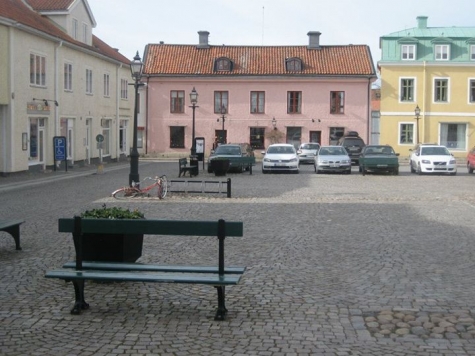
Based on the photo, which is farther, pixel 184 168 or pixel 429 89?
pixel 429 89

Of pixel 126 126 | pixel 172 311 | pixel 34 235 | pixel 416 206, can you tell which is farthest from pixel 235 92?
pixel 172 311

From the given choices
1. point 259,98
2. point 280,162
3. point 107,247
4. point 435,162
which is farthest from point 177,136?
point 107,247

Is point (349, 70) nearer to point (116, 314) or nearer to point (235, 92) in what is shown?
point (235, 92)

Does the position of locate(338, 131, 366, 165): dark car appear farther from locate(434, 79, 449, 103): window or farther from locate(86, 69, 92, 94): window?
locate(86, 69, 92, 94): window

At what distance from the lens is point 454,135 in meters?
58.3

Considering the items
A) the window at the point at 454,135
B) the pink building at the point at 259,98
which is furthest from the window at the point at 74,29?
the window at the point at 454,135

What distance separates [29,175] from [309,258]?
75.7 ft

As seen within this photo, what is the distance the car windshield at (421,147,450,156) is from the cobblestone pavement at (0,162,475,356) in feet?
64.5

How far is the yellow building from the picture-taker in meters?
57.5

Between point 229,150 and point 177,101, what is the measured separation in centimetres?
2425

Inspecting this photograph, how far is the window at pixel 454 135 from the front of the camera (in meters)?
58.1

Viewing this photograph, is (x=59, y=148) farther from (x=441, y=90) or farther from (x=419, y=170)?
(x=441, y=90)

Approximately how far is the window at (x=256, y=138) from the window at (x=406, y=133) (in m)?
11.0

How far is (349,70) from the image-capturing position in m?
59.1
